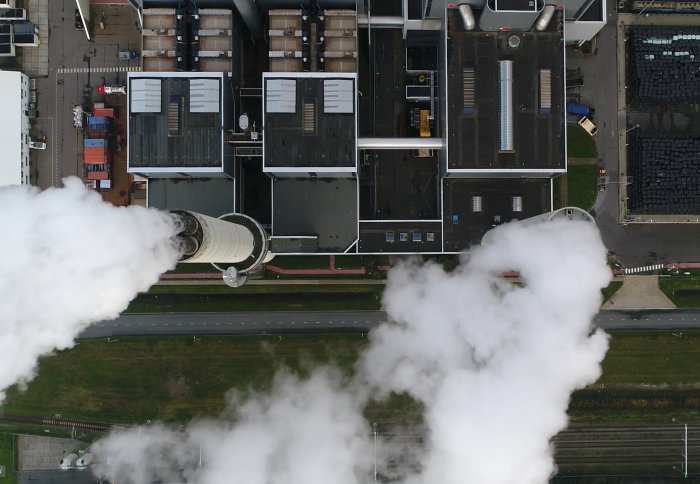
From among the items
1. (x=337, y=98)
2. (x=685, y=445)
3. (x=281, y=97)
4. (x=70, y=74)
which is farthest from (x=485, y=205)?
(x=70, y=74)

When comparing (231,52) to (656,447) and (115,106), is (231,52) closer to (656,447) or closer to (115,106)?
(115,106)

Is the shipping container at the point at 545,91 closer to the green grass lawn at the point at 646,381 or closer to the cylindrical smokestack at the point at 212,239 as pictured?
the green grass lawn at the point at 646,381

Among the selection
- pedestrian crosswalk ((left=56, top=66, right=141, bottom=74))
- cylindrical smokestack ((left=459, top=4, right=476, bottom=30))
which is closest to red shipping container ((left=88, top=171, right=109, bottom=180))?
pedestrian crosswalk ((left=56, top=66, right=141, bottom=74))

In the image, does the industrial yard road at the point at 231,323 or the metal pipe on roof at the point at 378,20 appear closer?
the metal pipe on roof at the point at 378,20

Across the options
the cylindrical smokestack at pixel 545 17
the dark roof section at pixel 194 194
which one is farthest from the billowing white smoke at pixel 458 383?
the dark roof section at pixel 194 194

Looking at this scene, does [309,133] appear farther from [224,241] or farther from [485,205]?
[485,205]
